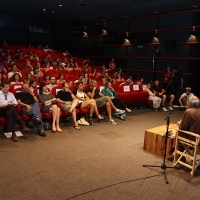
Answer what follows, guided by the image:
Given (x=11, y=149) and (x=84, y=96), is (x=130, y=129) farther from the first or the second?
(x=11, y=149)

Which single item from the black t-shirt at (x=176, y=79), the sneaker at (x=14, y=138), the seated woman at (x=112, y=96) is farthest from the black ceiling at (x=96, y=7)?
the sneaker at (x=14, y=138)

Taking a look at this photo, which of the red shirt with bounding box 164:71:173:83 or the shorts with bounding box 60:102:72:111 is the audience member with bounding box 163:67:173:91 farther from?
the shorts with bounding box 60:102:72:111

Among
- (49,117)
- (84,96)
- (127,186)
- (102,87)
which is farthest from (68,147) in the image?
(102,87)

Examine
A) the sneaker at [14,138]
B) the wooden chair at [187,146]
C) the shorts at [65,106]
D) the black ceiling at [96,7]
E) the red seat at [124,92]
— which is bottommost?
the sneaker at [14,138]

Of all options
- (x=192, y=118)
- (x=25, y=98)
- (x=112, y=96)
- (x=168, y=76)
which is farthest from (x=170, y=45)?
(x=192, y=118)

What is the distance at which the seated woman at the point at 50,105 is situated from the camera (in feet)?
15.8

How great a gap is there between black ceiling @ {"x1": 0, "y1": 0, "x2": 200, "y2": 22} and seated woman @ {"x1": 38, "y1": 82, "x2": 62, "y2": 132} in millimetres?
4994

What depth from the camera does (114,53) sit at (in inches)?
447

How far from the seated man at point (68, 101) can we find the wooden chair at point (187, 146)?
7.36ft

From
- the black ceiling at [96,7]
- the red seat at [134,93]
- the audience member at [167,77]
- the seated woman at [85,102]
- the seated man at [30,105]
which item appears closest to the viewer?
the seated man at [30,105]

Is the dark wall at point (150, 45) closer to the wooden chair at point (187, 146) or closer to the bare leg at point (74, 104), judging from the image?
the bare leg at point (74, 104)

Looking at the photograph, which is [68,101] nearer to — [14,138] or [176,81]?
[14,138]

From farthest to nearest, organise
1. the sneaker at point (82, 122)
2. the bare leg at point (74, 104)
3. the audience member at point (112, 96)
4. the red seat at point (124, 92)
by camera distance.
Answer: the red seat at point (124, 92) → the audience member at point (112, 96) → the sneaker at point (82, 122) → the bare leg at point (74, 104)

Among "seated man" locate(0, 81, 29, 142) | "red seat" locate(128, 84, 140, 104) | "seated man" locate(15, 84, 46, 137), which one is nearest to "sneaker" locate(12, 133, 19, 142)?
"seated man" locate(0, 81, 29, 142)
